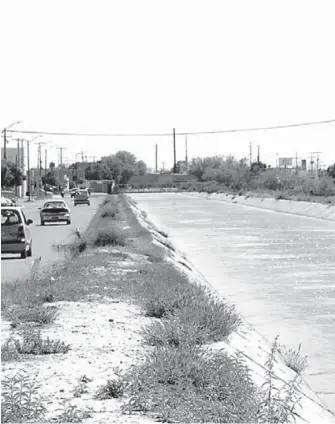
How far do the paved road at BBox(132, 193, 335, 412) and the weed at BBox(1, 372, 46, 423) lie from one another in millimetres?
3650

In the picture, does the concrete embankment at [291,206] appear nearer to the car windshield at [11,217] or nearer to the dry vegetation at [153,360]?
the car windshield at [11,217]

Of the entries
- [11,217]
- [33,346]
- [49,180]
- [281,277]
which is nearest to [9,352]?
[33,346]

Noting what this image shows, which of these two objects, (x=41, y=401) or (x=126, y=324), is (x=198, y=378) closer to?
(x=41, y=401)

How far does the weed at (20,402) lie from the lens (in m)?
6.25

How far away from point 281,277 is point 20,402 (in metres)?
15.0

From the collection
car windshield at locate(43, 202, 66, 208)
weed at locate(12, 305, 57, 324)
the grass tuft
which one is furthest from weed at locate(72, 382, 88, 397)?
car windshield at locate(43, 202, 66, 208)

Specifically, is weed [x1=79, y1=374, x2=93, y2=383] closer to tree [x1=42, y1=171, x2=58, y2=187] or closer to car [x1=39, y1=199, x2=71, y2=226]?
car [x1=39, y1=199, x2=71, y2=226]

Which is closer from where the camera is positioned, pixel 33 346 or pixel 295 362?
pixel 33 346

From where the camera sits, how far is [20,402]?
21.5 feet

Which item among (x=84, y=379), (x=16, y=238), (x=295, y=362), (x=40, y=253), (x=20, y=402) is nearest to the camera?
(x=20, y=402)

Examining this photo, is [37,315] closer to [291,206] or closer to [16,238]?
[16,238]

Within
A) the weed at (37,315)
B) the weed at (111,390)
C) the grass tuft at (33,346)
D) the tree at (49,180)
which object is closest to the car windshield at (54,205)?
the weed at (37,315)

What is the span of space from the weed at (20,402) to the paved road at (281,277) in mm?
3650

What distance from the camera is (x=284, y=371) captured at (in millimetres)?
10008
